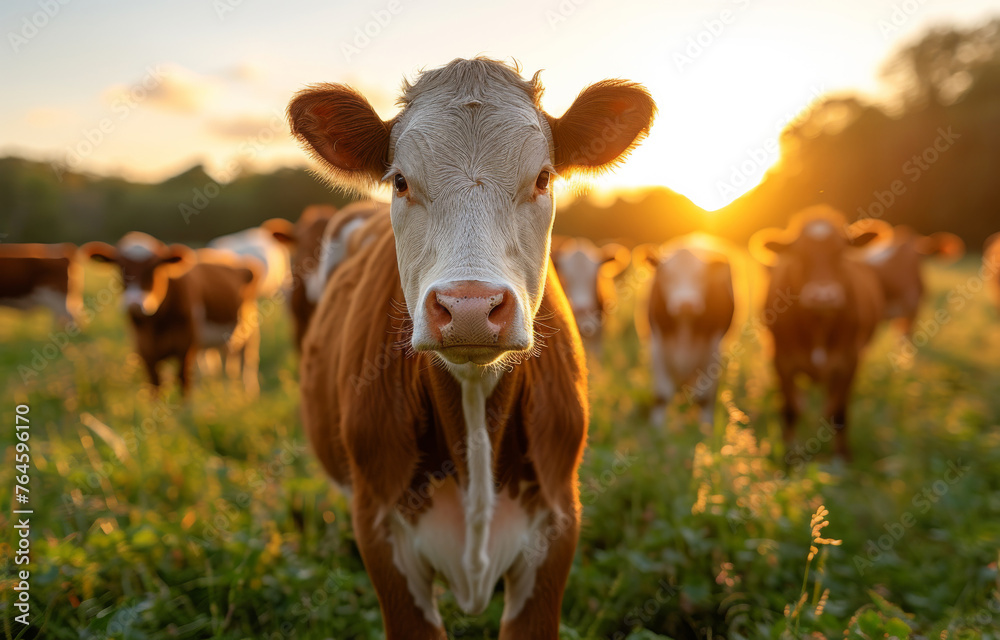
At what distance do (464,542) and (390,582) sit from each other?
28 cm

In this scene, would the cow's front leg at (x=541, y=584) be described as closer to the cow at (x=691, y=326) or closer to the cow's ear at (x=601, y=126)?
the cow's ear at (x=601, y=126)

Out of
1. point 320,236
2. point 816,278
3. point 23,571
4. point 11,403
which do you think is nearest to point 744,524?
point 816,278

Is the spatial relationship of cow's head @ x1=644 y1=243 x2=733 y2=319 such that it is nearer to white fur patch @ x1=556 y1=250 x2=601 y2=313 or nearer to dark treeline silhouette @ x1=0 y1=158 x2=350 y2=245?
white fur patch @ x1=556 y1=250 x2=601 y2=313

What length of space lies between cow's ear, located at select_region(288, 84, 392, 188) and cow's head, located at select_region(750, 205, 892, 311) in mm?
4265

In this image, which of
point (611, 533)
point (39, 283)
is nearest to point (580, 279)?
point (611, 533)

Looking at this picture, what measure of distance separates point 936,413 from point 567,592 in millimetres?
4689

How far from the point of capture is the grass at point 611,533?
2.59 metres

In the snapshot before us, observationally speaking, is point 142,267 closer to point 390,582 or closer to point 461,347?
point 390,582

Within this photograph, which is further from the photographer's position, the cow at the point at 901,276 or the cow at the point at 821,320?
the cow at the point at 901,276

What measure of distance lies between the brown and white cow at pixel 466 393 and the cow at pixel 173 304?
18.3 feet

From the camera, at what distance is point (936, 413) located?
5.69 m

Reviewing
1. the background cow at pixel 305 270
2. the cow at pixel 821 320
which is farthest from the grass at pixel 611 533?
the background cow at pixel 305 270

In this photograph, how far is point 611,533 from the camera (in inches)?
135

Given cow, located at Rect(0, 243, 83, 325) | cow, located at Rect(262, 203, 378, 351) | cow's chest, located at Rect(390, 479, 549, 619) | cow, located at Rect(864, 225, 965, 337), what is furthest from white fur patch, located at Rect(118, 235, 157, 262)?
cow, located at Rect(864, 225, 965, 337)
